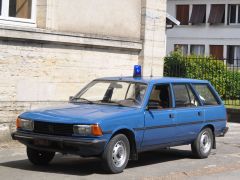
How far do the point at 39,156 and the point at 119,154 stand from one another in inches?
59.4

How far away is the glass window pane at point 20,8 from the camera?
44.2ft

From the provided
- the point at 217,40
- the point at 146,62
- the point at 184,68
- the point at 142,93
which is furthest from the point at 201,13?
the point at 142,93

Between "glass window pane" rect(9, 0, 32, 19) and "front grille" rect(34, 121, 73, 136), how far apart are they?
5.06m

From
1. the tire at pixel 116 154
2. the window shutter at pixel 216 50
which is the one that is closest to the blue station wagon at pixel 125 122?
the tire at pixel 116 154

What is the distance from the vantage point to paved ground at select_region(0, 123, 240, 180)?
29.6 ft

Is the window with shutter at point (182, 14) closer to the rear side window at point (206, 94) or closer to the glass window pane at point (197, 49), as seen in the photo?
the glass window pane at point (197, 49)

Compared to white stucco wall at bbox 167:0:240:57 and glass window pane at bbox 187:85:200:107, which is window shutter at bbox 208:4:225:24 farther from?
glass window pane at bbox 187:85:200:107

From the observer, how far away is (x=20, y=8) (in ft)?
44.8

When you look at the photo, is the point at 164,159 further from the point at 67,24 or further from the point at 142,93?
the point at 67,24

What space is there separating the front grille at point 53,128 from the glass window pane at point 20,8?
506 cm

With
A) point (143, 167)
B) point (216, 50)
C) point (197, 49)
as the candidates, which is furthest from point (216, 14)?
point (143, 167)

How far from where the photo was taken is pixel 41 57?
13.5 metres

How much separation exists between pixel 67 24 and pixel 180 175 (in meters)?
6.11

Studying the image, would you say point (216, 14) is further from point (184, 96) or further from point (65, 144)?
point (65, 144)
